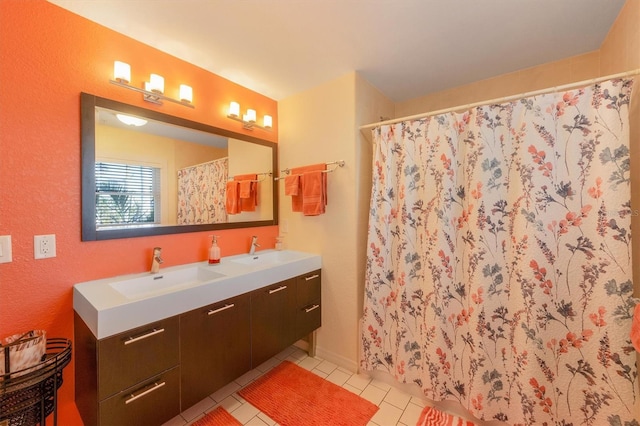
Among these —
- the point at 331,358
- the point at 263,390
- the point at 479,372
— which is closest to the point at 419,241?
the point at 479,372

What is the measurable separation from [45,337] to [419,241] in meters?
2.13

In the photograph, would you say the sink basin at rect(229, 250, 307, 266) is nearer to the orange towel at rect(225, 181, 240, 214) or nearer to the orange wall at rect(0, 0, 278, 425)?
the orange towel at rect(225, 181, 240, 214)

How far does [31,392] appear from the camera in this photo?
3.53 feet

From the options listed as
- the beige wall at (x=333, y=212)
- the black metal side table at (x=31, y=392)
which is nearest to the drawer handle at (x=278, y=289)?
the beige wall at (x=333, y=212)

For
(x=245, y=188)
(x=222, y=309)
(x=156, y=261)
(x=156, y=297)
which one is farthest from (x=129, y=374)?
(x=245, y=188)

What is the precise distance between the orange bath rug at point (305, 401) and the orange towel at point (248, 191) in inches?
54.1

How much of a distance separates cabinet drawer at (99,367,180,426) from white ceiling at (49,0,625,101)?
1.93 metres

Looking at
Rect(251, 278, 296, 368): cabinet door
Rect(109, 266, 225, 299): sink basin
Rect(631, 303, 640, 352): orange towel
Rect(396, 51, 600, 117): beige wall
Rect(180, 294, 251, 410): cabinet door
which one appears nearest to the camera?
Rect(631, 303, 640, 352): orange towel

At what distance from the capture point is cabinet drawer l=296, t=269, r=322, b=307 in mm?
1983

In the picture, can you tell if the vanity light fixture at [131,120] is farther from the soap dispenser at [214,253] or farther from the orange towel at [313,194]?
the orange towel at [313,194]

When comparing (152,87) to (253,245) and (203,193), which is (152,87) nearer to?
(203,193)

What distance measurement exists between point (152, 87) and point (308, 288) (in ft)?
5.87

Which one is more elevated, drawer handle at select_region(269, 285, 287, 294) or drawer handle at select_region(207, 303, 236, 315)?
drawer handle at select_region(269, 285, 287, 294)

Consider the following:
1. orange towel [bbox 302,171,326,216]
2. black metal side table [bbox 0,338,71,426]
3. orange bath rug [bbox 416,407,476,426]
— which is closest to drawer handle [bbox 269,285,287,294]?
orange towel [bbox 302,171,326,216]
